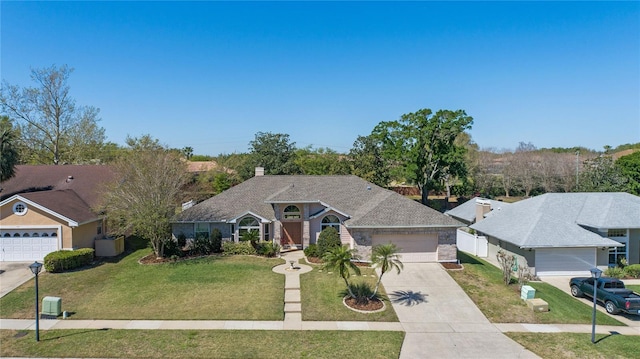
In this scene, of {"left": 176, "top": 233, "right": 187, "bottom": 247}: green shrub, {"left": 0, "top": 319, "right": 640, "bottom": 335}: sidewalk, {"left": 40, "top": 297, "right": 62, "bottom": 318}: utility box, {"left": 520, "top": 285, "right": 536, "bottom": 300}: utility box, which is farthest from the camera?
{"left": 176, "top": 233, "right": 187, "bottom": 247}: green shrub

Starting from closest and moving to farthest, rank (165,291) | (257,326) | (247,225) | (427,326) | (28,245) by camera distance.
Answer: (257,326) < (427,326) < (165,291) < (28,245) < (247,225)

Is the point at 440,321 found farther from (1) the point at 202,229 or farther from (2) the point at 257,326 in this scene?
(1) the point at 202,229

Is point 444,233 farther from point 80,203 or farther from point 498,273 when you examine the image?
point 80,203

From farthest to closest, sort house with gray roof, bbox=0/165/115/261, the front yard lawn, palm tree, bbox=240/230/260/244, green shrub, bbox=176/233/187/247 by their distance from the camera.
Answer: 1. green shrub, bbox=176/233/187/247
2. palm tree, bbox=240/230/260/244
3. house with gray roof, bbox=0/165/115/261
4. the front yard lawn

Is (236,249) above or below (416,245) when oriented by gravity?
below

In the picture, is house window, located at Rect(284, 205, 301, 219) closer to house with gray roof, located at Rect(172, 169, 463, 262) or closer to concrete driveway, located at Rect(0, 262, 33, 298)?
house with gray roof, located at Rect(172, 169, 463, 262)

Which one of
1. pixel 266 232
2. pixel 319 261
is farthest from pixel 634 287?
pixel 266 232

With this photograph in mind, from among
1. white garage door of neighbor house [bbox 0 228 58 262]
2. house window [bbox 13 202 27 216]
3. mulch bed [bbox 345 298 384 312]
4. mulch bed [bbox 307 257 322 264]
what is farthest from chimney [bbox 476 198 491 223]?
house window [bbox 13 202 27 216]
